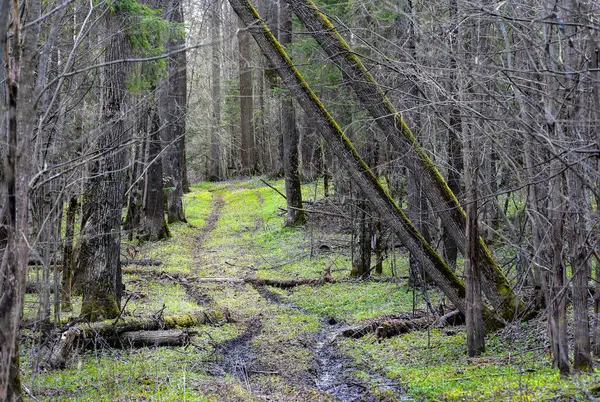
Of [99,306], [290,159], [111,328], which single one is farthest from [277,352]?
[290,159]

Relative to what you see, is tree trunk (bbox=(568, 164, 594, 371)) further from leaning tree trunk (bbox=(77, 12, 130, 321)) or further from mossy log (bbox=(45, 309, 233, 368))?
leaning tree trunk (bbox=(77, 12, 130, 321))

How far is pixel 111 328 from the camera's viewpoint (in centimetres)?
833

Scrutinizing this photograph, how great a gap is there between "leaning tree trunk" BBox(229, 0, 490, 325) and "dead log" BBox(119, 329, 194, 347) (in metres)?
3.52

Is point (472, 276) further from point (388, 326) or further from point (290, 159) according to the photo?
point (290, 159)

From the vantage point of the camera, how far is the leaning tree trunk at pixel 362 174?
827 cm

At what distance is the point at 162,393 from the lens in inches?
250

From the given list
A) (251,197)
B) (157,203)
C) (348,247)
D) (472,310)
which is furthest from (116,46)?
(251,197)

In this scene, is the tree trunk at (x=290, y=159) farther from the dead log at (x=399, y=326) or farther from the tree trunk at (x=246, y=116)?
the tree trunk at (x=246, y=116)

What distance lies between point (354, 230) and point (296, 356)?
5.77 metres

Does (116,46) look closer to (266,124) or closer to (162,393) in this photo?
(162,393)

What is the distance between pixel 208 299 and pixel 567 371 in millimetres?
8179

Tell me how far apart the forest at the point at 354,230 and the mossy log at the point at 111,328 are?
Result: 0.04 meters

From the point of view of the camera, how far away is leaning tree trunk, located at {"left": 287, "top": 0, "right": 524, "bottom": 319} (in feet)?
26.7

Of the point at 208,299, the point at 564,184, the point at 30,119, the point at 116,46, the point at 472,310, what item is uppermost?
the point at 116,46
